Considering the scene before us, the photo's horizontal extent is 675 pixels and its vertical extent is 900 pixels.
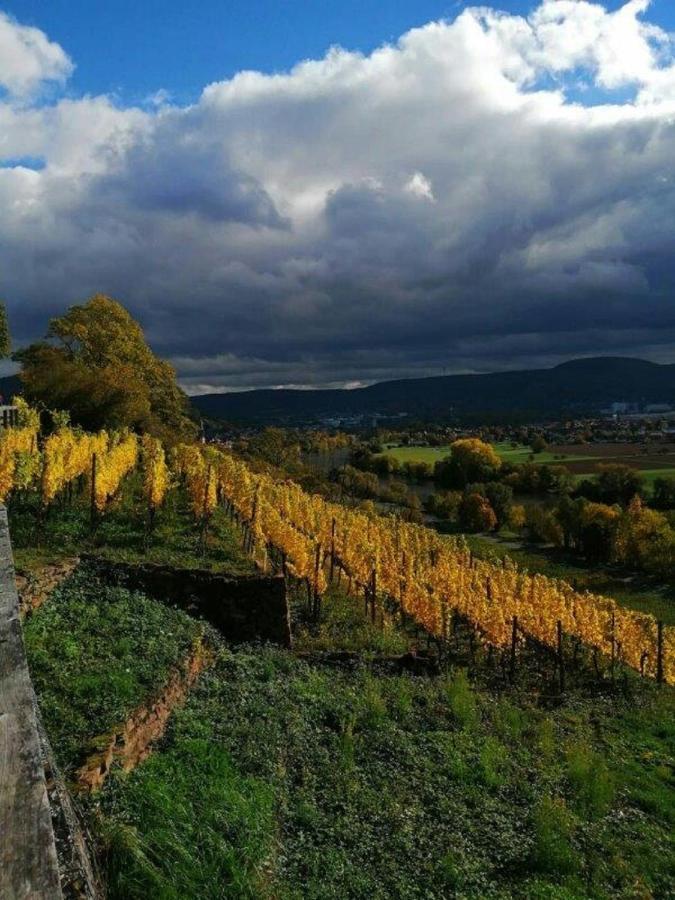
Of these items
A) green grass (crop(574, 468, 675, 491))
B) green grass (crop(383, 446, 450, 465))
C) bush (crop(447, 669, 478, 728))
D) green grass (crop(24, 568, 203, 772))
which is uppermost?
green grass (crop(24, 568, 203, 772))

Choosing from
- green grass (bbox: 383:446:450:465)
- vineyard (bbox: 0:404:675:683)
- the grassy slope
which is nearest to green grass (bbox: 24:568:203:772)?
the grassy slope

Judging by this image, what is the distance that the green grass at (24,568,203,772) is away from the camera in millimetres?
8883

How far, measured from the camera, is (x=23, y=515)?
21.9 m

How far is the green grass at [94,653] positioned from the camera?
350 inches

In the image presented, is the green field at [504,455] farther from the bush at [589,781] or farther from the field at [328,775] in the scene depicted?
the bush at [589,781]

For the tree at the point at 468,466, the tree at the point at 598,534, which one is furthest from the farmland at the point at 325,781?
the tree at the point at 468,466

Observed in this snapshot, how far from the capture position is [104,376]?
41188 millimetres

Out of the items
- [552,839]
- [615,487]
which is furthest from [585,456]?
[552,839]

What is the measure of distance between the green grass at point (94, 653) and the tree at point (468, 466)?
10459cm

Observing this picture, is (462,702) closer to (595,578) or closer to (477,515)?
(595,578)

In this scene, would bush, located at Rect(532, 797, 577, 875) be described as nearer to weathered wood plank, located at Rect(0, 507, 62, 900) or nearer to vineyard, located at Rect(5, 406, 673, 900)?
vineyard, located at Rect(5, 406, 673, 900)

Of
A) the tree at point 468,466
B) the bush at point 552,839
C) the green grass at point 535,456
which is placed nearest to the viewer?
the bush at point 552,839

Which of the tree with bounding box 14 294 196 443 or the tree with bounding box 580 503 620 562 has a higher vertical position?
the tree with bounding box 14 294 196 443

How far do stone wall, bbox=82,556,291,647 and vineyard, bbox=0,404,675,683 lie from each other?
484cm
